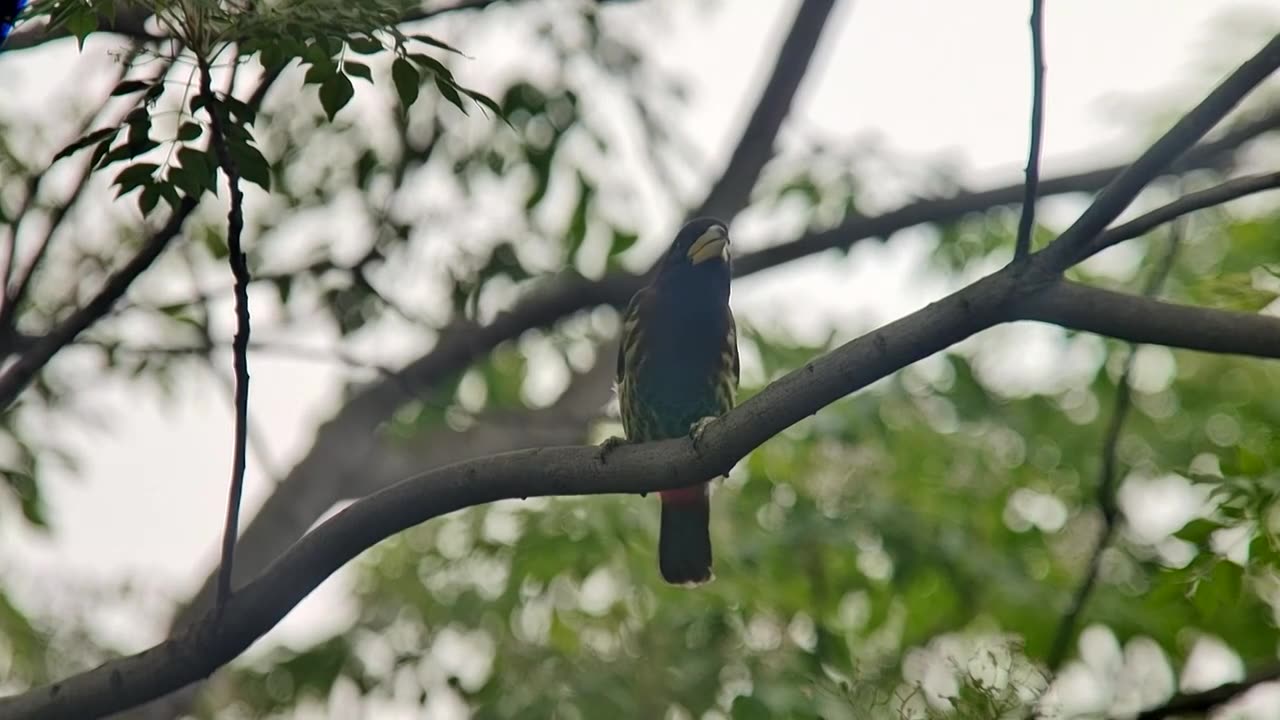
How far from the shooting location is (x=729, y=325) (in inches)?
180

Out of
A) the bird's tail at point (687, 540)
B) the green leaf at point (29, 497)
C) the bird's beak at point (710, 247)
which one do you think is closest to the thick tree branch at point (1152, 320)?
the bird's beak at point (710, 247)

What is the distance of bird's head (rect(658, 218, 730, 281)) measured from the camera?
4355mm

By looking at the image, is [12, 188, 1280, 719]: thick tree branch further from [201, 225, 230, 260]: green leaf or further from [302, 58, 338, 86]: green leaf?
[201, 225, 230, 260]: green leaf

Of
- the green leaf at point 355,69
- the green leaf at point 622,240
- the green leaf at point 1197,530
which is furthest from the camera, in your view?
the green leaf at point 622,240

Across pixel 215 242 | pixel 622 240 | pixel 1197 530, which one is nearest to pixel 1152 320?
pixel 1197 530

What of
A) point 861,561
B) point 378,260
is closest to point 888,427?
point 861,561

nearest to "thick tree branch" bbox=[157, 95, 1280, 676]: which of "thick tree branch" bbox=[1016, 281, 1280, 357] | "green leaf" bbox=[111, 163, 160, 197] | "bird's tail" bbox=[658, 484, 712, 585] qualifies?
"bird's tail" bbox=[658, 484, 712, 585]

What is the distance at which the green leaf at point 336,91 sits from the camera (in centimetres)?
279

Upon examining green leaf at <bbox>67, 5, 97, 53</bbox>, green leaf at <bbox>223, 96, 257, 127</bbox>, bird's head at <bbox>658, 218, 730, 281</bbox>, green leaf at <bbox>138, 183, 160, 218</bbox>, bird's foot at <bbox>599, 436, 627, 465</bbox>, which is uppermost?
green leaf at <bbox>67, 5, 97, 53</bbox>

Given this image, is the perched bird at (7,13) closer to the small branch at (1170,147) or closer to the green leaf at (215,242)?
the small branch at (1170,147)

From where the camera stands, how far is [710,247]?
434 centimetres

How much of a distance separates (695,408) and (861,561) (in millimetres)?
1857

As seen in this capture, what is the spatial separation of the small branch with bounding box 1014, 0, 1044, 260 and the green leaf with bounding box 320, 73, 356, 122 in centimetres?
134

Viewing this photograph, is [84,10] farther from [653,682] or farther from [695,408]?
[653,682]
